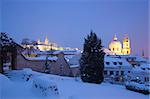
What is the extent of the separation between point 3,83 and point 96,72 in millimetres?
13190

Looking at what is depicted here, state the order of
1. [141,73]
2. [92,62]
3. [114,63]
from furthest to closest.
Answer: [114,63], [141,73], [92,62]

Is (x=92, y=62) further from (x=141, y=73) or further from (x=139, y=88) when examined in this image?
(x=141, y=73)

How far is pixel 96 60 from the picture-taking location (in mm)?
23688

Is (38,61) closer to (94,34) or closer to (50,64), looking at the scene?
(50,64)

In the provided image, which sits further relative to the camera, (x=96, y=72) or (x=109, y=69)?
(x=109, y=69)

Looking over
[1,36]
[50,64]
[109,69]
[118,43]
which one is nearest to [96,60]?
[50,64]

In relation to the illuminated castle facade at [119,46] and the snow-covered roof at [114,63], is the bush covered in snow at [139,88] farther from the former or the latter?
the illuminated castle facade at [119,46]

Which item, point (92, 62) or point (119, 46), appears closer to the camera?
point (92, 62)

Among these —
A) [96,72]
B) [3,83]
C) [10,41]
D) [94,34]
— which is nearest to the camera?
[3,83]

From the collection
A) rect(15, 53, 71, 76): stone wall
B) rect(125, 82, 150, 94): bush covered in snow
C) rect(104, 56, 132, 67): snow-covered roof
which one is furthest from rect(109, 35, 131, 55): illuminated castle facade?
rect(125, 82, 150, 94): bush covered in snow

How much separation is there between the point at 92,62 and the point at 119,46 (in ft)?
195

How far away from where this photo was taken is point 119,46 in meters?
81.9

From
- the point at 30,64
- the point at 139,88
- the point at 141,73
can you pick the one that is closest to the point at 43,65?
the point at 30,64

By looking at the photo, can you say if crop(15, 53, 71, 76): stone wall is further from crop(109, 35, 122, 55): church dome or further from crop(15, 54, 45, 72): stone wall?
crop(109, 35, 122, 55): church dome
